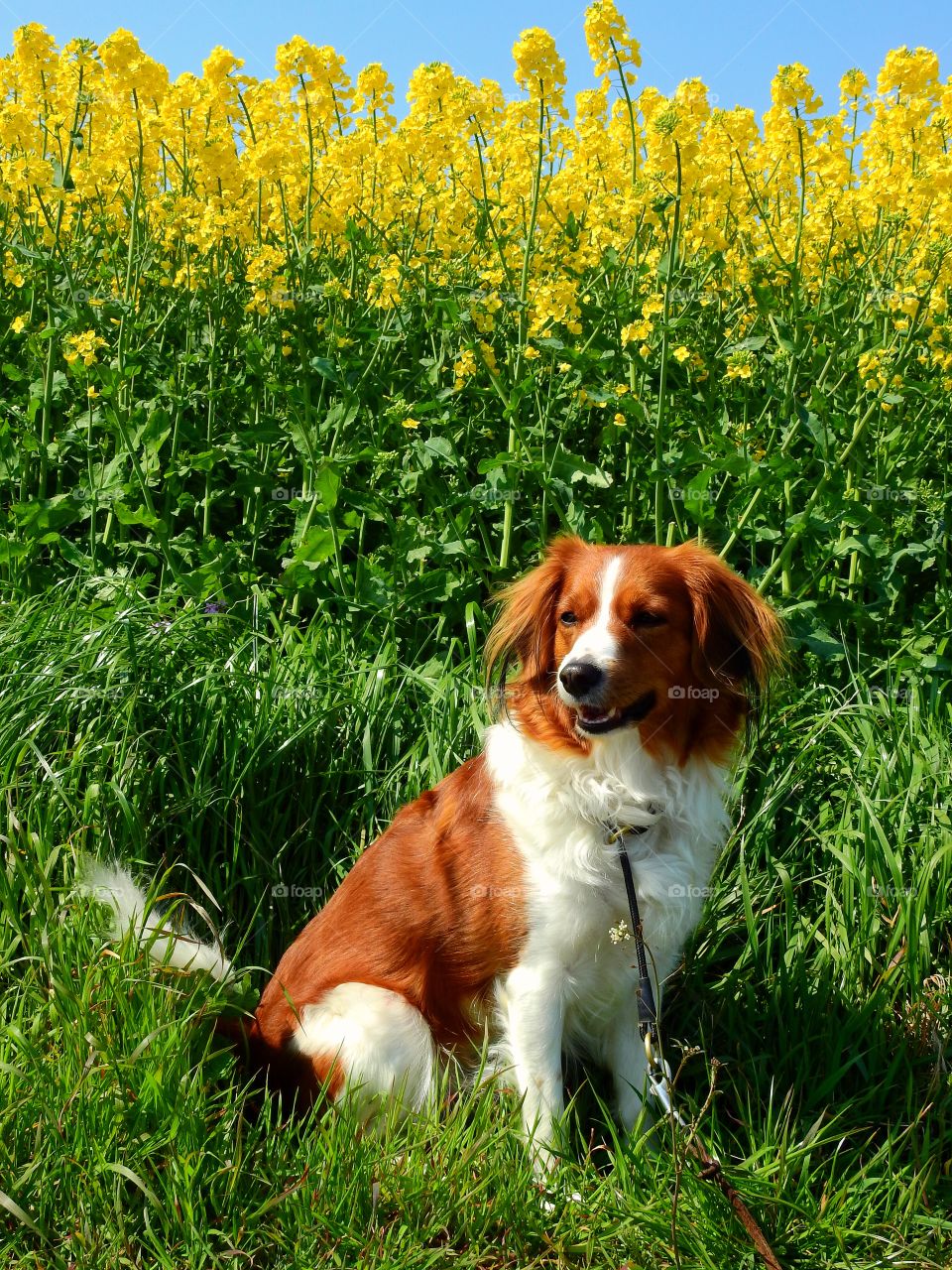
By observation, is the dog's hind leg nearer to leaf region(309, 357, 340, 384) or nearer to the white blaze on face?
the white blaze on face

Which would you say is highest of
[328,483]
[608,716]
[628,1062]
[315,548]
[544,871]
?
[328,483]

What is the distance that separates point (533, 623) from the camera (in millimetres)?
2857

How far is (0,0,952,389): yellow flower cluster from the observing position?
4.49 meters

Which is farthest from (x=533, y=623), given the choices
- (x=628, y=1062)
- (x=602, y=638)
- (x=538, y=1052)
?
(x=628, y=1062)

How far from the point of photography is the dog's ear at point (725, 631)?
2.77 metres

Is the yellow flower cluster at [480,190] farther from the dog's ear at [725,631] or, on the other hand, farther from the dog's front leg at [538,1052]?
the dog's front leg at [538,1052]

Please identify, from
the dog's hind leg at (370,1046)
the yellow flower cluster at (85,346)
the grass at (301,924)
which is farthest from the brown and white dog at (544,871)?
the yellow flower cluster at (85,346)

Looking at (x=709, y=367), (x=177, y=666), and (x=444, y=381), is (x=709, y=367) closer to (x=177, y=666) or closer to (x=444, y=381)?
(x=444, y=381)

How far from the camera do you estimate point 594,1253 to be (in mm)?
2496

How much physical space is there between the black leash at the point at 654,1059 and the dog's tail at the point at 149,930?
946 millimetres

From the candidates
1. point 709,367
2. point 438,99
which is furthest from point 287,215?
point 709,367

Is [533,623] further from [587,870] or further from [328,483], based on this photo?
[328,483]

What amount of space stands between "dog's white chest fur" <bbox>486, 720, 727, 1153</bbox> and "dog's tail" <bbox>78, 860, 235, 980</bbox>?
677 mm

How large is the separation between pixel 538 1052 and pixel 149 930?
965 mm
